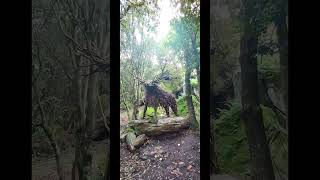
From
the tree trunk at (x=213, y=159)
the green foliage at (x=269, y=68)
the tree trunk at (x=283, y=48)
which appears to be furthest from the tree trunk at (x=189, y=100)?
the tree trunk at (x=283, y=48)

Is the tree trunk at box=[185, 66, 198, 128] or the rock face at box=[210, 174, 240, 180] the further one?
the tree trunk at box=[185, 66, 198, 128]

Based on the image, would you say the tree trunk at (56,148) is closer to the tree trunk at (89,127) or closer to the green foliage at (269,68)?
the tree trunk at (89,127)

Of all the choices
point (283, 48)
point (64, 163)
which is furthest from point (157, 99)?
point (283, 48)

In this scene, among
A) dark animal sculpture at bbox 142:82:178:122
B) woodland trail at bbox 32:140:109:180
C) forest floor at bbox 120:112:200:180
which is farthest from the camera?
dark animal sculpture at bbox 142:82:178:122

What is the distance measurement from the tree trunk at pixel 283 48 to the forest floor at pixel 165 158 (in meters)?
0.72

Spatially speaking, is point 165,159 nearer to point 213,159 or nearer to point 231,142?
point 213,159

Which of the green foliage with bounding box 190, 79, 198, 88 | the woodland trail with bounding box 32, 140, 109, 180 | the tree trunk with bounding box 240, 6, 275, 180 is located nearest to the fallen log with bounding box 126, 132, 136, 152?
the woodland trail with bounding box 32, 140, 109, 180

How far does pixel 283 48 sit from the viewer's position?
232 centimetres

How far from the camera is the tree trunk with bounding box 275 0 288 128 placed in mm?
2314

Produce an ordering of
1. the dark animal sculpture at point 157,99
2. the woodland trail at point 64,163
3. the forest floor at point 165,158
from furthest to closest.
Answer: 1. the dark animal sculpture at point 157,99
2. the forest floor at point 165,158
3. the woodland trail at point 64,163

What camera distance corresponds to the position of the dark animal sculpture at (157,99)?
8.84ft

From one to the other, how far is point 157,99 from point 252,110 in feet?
2.59

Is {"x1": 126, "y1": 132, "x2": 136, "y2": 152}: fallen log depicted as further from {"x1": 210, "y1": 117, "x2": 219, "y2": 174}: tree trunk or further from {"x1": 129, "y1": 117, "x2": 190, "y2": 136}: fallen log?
{"x1": 210, "y1": 117, "x2": 219, "y2": 174}: tree trunk
